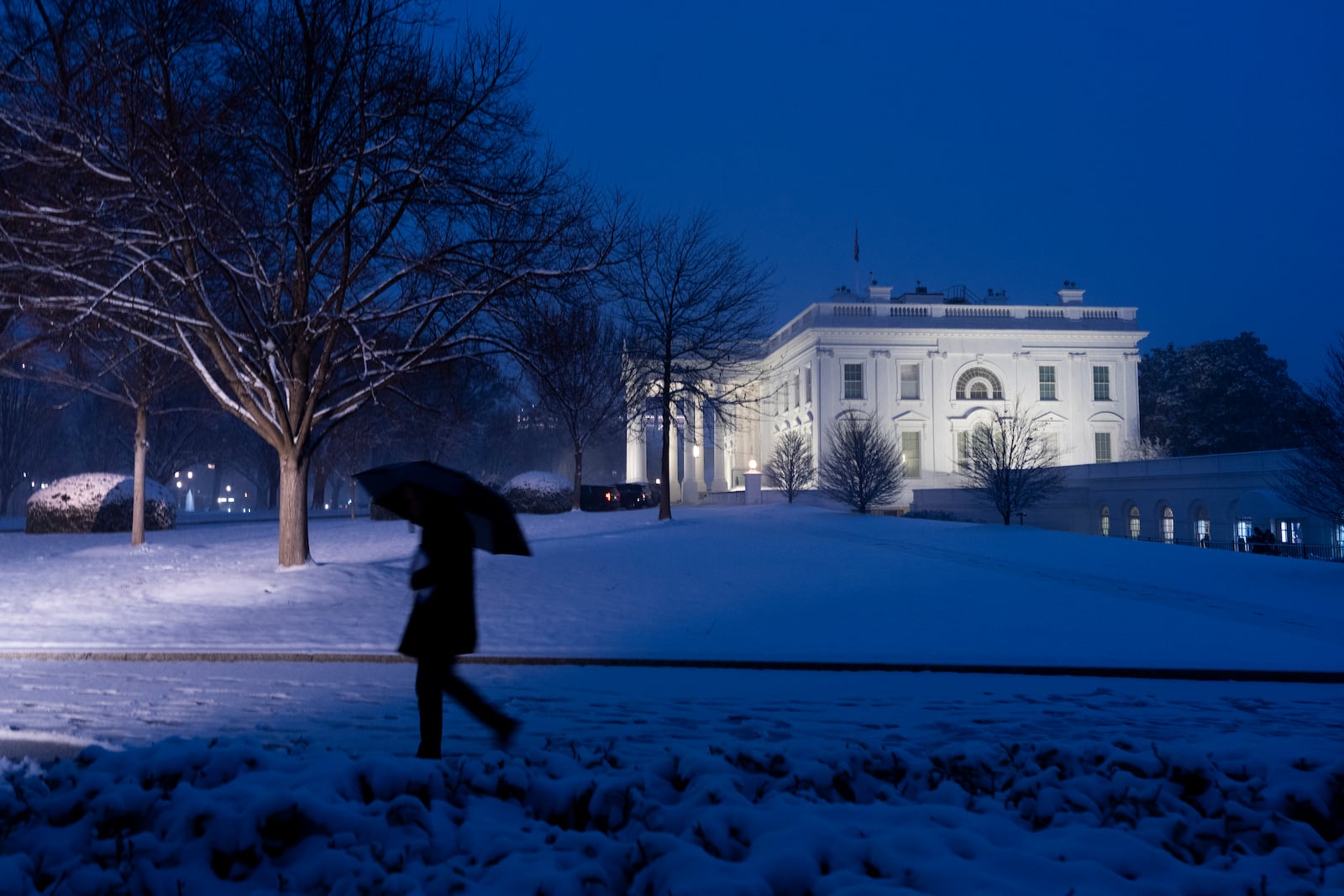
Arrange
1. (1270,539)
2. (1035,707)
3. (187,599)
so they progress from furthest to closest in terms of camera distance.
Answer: (1270,539) < (187,599) < (1035,707)

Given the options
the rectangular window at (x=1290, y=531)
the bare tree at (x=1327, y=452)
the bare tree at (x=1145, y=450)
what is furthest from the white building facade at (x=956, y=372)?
the bare tree at (x=1327, y=452)

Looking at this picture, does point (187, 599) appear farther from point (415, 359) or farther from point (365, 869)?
point (365, 869)

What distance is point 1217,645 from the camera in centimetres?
989

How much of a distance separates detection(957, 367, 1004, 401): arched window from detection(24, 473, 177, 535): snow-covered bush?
4821 cm

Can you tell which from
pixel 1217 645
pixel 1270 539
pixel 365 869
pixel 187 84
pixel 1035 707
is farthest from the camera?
pixel 1270 539

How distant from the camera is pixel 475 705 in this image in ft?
17.3

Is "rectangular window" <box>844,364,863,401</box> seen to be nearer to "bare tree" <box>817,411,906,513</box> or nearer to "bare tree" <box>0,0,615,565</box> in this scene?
"bare tree" <box>817,411,906,513</box>

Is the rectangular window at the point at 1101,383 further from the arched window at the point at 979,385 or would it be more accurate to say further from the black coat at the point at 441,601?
the black coat at the point at 441,601

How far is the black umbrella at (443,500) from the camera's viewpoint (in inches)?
204

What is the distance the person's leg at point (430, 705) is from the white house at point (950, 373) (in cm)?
5098

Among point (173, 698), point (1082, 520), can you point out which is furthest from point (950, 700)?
point (1082, 520)

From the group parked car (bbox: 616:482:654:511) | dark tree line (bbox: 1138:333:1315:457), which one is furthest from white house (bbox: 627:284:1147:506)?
parked car (bbox: 616:482:654:511)

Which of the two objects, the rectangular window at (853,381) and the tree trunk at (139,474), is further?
the rectangular window at (853,381)

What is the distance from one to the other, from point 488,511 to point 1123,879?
361cm
